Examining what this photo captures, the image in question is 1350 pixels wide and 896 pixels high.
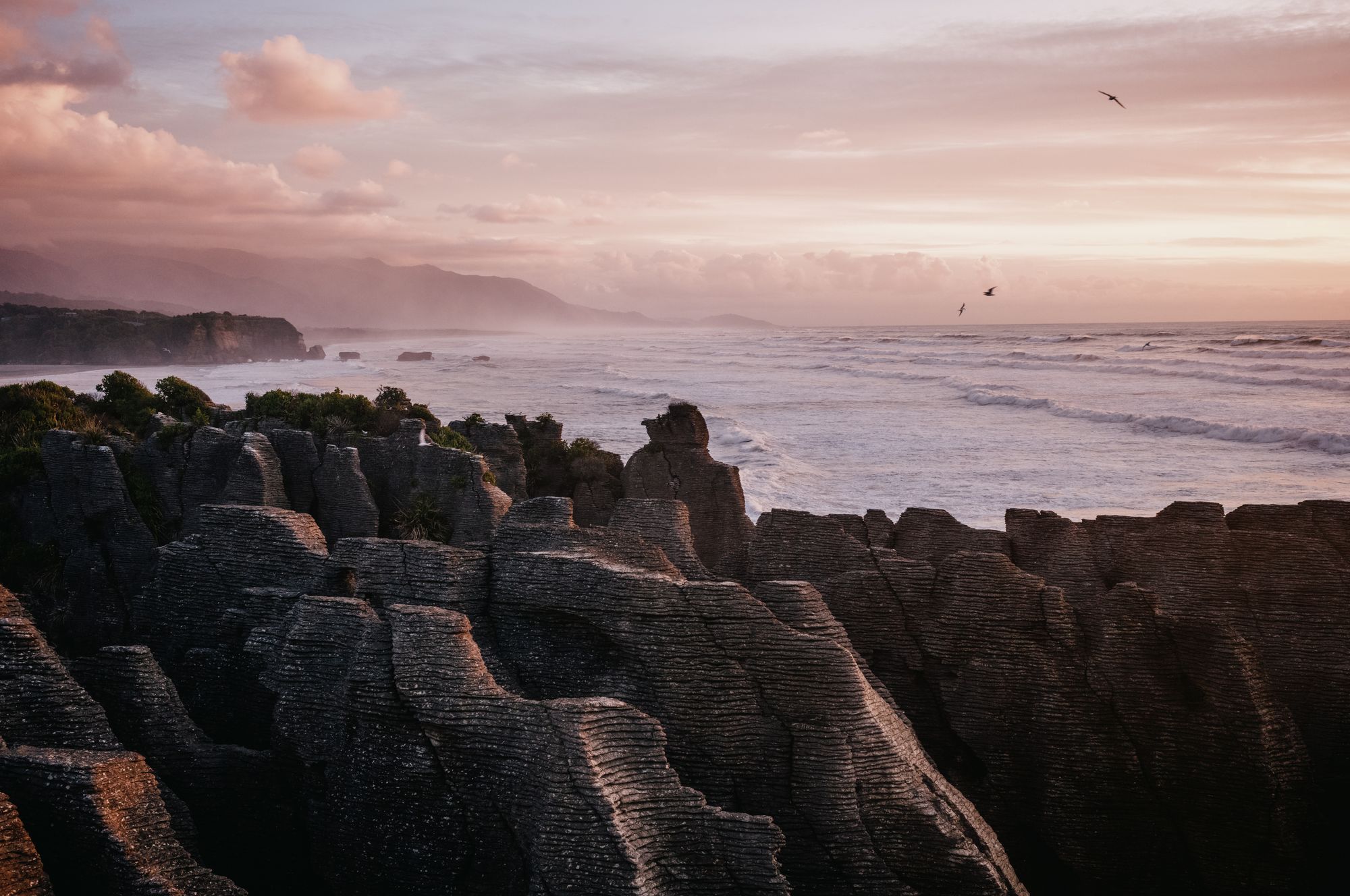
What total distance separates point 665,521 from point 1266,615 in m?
10.9

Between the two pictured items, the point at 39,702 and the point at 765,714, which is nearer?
the point at 39,702

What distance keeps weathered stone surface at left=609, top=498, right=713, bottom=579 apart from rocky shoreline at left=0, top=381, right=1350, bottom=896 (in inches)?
3.8

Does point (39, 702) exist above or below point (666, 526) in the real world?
below

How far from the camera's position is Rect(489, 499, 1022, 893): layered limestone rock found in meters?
11.7

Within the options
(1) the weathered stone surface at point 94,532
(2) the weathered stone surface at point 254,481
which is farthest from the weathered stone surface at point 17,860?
(1) the weathered stone surface at point 94,532

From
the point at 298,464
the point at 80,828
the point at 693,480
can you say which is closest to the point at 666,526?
the point at 80,828

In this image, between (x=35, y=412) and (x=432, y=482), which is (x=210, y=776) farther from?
(x=35, y=412)

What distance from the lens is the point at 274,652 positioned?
518 inches

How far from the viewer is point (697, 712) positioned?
12.4 meters

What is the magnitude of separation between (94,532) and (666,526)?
49.0ft

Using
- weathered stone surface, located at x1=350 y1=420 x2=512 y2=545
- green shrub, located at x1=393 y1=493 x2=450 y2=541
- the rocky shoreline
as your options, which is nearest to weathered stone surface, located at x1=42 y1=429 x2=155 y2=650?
weathered stone surface, located at x1=350 y1=420 x2=512 y2=545

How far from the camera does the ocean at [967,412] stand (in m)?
49.6

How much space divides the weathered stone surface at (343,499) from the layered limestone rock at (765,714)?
12.8 m

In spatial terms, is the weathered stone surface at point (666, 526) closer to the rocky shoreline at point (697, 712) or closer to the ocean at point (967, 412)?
the rocky shoreline at point (697, 712)
